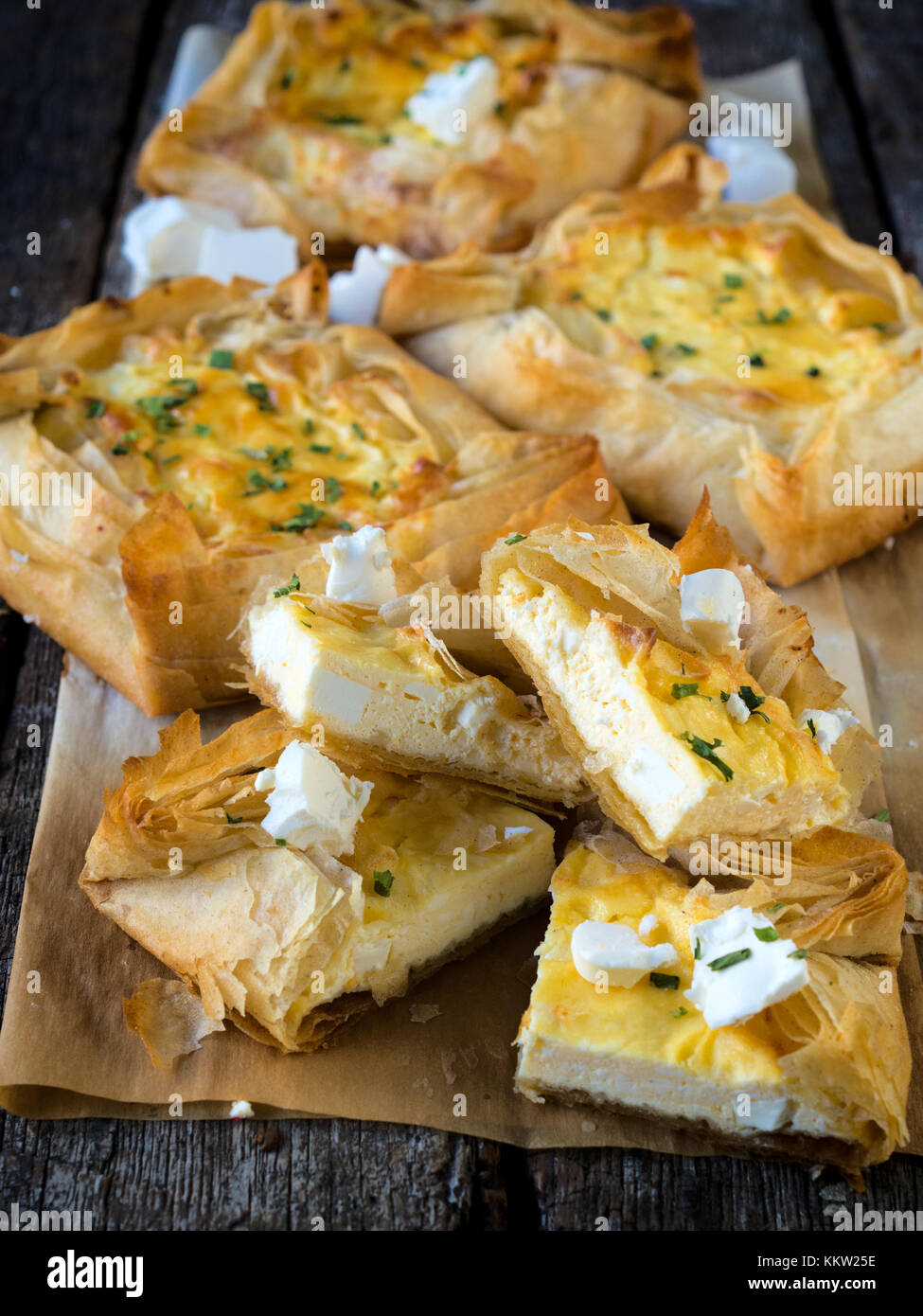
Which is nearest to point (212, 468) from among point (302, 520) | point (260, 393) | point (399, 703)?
point (302, 520)

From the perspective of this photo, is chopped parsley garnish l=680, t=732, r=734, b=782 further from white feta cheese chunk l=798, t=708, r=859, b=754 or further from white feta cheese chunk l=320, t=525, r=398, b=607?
white feta cheese chunk l=320, t=525, r=398, b=607

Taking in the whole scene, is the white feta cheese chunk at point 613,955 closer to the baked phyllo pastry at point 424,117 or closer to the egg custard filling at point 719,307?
the egg custard filling at point 719,307

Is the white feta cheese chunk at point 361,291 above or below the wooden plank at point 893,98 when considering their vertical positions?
below

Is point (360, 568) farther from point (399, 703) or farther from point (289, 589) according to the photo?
point (399, 703)

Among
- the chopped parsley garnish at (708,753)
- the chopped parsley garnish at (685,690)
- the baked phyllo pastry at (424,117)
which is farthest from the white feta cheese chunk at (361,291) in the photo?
the chopped parsley garnish at (708,753)

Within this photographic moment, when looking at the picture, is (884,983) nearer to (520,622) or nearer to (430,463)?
(520,622)
